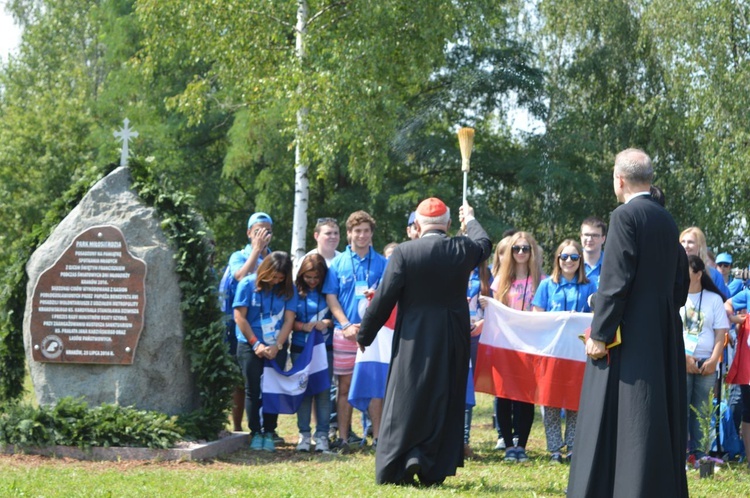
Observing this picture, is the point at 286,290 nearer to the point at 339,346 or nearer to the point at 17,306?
the point at 339,346

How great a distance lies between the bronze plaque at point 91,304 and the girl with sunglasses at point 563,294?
12.4ft

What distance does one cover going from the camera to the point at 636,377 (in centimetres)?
621

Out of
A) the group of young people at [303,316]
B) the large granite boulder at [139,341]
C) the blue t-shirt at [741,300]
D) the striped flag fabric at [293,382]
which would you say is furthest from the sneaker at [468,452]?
the blue t-shirt at [741,300]

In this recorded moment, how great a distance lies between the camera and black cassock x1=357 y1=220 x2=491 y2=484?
7.51 metres

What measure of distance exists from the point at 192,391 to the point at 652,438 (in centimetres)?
477

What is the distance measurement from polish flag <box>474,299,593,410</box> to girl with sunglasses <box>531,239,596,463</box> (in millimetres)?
154

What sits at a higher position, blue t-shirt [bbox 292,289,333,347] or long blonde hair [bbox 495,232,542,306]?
long blonde hair [bbox 495,232,542,306]

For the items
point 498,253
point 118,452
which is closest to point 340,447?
point 118,452

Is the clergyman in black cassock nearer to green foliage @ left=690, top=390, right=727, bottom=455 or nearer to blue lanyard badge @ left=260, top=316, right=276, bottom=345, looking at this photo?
green foliage @ left=690, top=390, right=727, bottom=455

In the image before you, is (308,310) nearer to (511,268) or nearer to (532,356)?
(511,268)

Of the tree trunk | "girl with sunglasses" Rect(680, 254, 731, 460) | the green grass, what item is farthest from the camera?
the tree trunk

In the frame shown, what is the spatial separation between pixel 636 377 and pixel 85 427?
4.94 metres

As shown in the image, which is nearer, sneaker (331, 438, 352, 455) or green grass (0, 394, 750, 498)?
green grass (0, 394, 750, 498)

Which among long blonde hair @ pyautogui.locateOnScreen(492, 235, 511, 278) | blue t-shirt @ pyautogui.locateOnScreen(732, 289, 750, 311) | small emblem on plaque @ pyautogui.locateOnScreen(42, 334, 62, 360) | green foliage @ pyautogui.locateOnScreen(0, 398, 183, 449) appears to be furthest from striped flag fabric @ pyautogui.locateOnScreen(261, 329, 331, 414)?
blue t-shirt @ pyautogui.locateOnScreen(732, 289, 750, 311)
